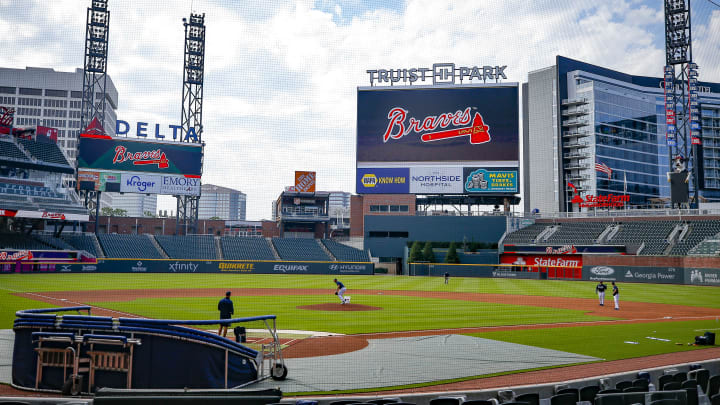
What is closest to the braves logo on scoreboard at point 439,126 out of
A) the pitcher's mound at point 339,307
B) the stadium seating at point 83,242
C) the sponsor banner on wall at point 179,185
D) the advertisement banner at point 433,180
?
the advertisement banner at point 433,180

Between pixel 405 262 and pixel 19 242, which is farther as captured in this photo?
pixel 405 262

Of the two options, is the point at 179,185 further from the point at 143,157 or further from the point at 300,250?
the point at 300,250

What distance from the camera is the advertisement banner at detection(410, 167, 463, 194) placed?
192 feet

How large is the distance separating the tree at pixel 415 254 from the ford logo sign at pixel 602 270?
1797cm

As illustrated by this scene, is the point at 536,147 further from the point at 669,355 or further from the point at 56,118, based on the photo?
the point at 56,118

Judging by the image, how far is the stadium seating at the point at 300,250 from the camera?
2373 inches

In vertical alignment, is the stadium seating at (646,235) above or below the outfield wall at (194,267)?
above

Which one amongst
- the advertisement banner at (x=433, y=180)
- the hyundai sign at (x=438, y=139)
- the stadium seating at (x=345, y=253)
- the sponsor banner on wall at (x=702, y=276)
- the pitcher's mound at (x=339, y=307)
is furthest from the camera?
the stadium seating at (x=345, y=253)

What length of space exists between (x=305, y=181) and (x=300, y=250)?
1271 cm

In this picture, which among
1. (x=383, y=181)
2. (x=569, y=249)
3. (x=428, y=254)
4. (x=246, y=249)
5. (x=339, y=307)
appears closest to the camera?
(x=339, y=307)

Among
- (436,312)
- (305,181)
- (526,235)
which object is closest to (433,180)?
(526,235)

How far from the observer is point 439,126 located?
5919 centimetres

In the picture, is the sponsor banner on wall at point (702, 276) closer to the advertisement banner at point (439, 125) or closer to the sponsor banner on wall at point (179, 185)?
the advertisement banner at point (439, 125)

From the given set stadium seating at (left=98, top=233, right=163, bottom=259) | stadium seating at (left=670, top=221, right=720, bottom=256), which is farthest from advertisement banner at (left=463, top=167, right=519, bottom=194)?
stadium seating at (left=98, top=233, right=163, bottom=259)
